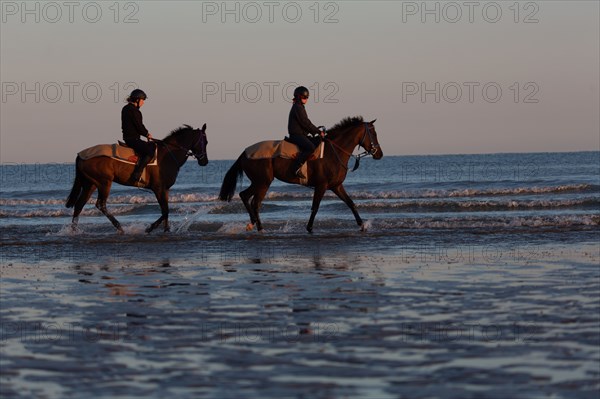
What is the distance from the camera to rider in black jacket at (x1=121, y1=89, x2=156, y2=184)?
19.2 meters

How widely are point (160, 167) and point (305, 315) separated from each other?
36.4 feet

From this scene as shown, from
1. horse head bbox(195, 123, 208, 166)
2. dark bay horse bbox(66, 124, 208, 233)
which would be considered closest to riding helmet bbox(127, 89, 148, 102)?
dark bay horse bbox(66, 124, 208, 233)

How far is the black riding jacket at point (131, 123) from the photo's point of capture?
19188 mm

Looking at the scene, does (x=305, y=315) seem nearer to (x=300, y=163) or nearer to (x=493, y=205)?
(x=300, y=163)

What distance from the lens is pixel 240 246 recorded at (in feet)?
57.2

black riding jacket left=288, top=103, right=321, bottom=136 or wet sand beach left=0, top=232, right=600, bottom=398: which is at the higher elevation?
black riding jacket left=288, top=103, right=321, bottom=136

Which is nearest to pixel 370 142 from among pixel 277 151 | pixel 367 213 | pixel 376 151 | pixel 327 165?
pixel 376 151

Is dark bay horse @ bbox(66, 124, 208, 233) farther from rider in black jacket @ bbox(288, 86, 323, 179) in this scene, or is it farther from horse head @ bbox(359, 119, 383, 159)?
horse head @ bbox(359, 119, 383, 159)

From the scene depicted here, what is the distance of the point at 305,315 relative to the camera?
9.38m

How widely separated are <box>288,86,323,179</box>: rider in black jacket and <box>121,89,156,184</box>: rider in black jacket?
2706mm

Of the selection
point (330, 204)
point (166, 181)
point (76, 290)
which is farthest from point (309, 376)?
point (330, 204)

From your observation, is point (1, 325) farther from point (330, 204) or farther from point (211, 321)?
point (330, 204)

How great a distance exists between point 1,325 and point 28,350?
1.23 meters

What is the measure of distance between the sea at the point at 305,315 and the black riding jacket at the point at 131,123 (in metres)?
1.99
